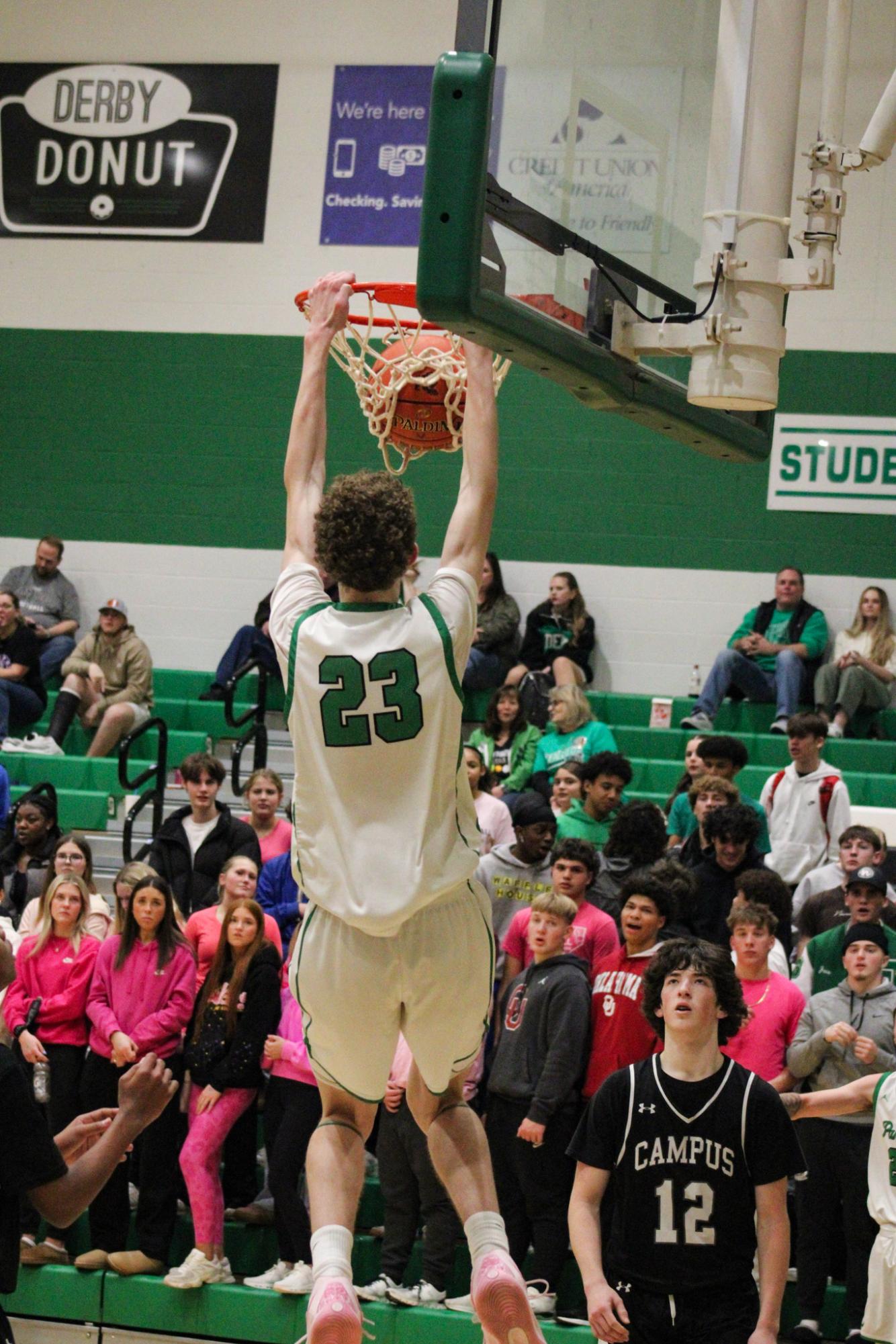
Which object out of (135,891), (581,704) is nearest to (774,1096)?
(135,891)

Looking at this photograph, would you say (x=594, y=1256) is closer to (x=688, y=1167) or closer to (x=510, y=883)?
(x=688, y=1167)

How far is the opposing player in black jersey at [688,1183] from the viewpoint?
179 inches

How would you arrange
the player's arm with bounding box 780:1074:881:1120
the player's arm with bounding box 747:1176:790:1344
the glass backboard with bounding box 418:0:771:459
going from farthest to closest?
1. the player's arm with bounding box 780:1074:881:1120
2. the player's arm with bounding box 747:1176:790:1344
3. the glass backboard with bounding box 418:0:771:459

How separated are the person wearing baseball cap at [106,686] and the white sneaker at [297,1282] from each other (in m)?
5.74

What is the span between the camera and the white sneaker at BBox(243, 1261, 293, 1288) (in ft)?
24.6

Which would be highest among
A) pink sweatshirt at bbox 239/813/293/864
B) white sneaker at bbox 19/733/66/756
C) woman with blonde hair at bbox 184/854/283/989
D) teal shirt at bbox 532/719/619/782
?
→ teal shirt at bbox 532/719/619/782

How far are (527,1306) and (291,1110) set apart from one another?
13.2ft

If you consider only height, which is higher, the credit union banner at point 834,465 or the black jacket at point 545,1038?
the credit union banner at point 834,465

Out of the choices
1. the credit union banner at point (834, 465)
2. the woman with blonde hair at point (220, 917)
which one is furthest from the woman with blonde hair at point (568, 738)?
the credit union banner at point (834, 465)

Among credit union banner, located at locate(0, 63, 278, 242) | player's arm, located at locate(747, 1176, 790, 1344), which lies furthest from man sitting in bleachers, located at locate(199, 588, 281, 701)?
player's arm, located at locate(747, 1176, 790, 1344)

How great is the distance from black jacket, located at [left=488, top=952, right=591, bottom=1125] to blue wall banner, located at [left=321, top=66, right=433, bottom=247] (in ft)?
28.1

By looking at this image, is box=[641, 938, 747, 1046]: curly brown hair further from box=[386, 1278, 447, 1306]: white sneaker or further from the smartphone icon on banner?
the smartphone icon on banner

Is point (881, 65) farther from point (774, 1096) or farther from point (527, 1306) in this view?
point (527, 1306)

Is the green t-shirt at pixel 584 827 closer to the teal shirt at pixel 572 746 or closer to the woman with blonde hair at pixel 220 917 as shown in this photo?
the teal shirt at pixel 572 746
